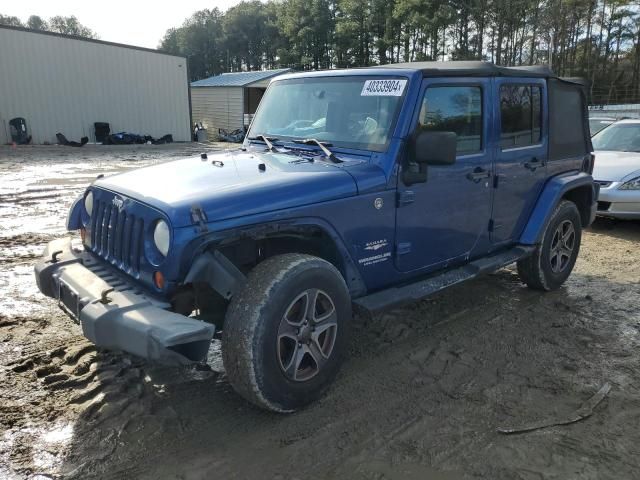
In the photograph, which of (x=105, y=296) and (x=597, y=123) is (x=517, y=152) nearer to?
(x=105, y=296)

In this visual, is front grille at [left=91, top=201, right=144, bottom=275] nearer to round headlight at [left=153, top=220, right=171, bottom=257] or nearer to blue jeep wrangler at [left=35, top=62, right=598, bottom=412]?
blue jeep wrangler at [left=35, top=62, right=598, bottom=412]

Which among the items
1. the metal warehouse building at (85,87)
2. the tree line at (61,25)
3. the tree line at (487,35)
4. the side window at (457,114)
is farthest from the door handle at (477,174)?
the tree line at (61,25)

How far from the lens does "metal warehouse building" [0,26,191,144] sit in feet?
70.1

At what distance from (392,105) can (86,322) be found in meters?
2.35

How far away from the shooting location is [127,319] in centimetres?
268

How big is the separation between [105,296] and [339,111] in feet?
6.70

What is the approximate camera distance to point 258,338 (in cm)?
280

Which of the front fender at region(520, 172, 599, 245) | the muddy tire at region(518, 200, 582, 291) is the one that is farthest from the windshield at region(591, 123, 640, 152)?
the front fender at region(520, 172, 599, 245)

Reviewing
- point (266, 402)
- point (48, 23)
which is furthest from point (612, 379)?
point (48, 23)

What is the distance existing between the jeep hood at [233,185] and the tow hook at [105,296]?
54cm

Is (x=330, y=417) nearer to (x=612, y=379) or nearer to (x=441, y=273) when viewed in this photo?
(x=441, y=273)

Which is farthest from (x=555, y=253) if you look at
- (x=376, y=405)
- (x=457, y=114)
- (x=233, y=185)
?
(x=233, y=185)

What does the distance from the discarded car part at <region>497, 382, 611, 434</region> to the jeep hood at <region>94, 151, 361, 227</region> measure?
5.48 ft

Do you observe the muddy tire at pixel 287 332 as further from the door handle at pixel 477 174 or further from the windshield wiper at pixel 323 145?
the door handle at pixel 477 174
